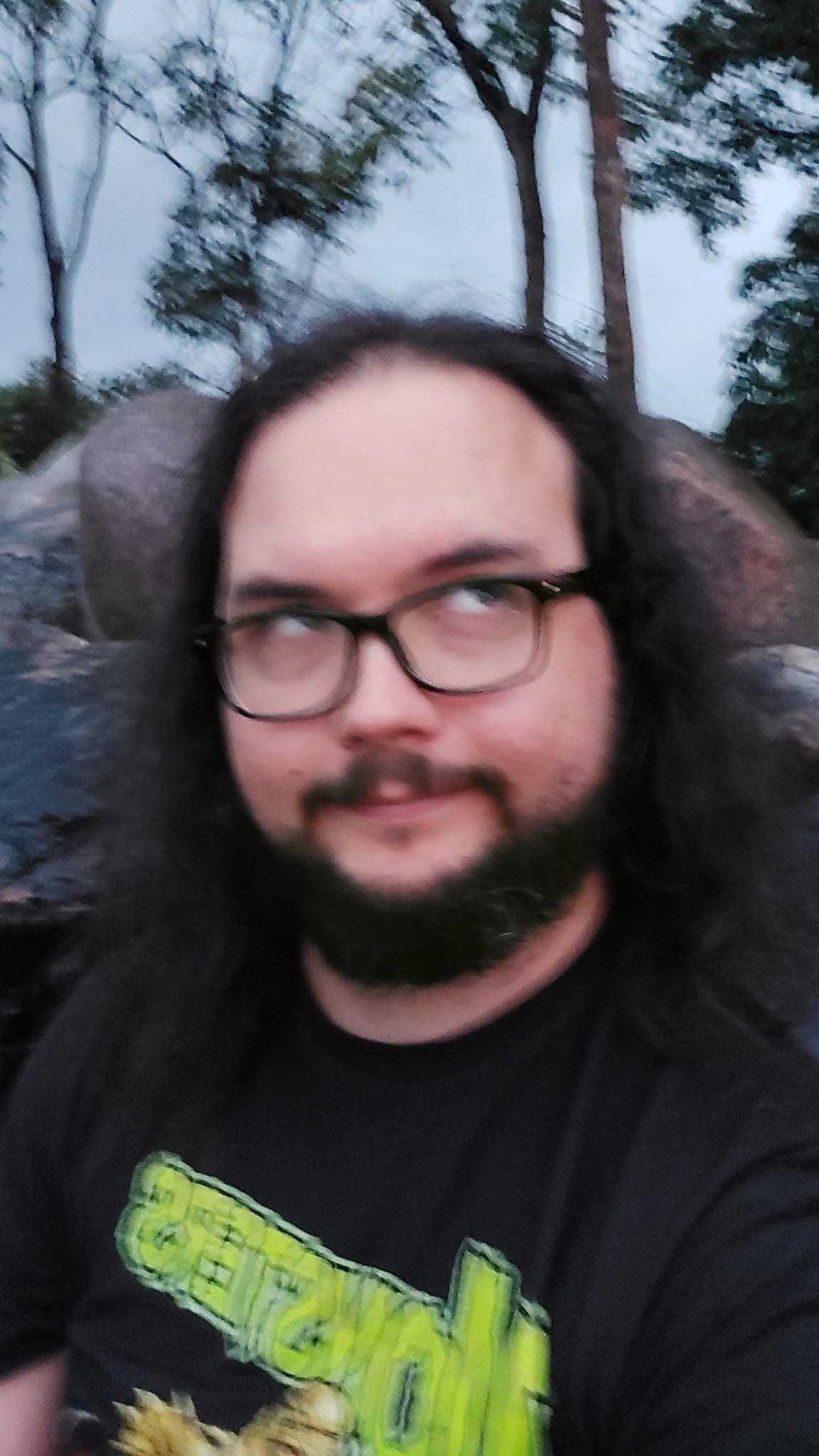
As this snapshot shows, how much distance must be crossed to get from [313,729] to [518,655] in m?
0.24

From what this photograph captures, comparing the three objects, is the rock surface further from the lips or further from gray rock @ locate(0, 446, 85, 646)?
the lips

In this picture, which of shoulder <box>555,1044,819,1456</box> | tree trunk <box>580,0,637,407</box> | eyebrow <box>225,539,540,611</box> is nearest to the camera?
shoulder <box>555,1044,819,1456</box>

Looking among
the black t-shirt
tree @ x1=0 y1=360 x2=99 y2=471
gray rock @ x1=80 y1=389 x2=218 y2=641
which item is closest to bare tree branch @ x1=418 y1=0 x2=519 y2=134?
tree @ x1=0 y1=360 x2=99 y2=471

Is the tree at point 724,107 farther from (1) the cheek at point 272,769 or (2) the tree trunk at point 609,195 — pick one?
(1) the cheek at point 272,769

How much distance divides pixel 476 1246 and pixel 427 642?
Answer: 618 mm

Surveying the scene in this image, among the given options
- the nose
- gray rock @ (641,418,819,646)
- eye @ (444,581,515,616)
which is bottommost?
the nose

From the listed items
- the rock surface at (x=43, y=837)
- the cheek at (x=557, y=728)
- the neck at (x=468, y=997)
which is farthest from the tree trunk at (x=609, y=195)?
the neck at (x=468, y=997)

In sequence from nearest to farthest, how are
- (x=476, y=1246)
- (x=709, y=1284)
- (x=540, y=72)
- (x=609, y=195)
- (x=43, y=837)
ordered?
1. (x=709, y=1284)
2. (x=476, y=1246)
3. (x=43, y=837)
4. (x=609, y=195)
5. (x=540, y=72)

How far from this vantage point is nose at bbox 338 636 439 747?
1105 millimetres

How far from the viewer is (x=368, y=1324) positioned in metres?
1.06

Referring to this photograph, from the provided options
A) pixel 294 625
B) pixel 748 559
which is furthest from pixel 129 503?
pixel 294 625

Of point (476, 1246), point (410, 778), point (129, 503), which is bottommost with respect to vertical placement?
point (476, 1246)

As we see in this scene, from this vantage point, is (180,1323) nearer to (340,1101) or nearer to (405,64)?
(340,1101)

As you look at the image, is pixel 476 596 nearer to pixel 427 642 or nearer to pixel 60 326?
pixel 427 642
